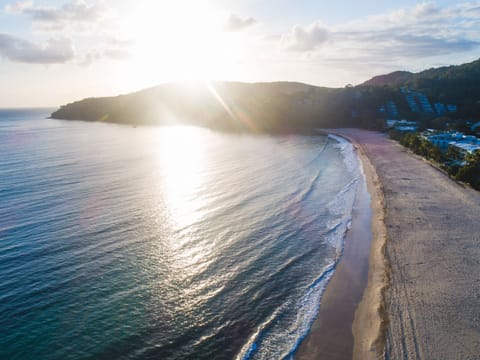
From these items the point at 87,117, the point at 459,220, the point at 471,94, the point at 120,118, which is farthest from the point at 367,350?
the point at 87,117

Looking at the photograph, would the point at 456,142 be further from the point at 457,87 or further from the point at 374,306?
the point at 457,87

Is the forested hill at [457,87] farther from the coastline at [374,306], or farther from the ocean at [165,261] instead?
the ocean at [165,261]

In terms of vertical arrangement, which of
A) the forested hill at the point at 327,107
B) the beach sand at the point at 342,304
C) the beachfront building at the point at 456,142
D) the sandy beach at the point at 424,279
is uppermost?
the forested hill at the point at 327,107

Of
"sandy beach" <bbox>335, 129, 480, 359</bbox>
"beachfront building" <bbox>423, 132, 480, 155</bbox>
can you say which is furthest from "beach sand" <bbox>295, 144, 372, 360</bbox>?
"beachfront building" <bbox>423, 132, 480, 155</bbox>

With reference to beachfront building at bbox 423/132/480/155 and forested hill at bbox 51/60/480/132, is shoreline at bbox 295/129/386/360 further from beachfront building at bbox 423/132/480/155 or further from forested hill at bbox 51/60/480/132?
forested hill at bbox 51/60/480/132

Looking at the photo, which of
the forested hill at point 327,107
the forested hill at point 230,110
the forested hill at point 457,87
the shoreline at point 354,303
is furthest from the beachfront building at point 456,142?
the forested hill at point 230,110

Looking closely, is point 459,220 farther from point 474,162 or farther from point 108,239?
point 108,239
